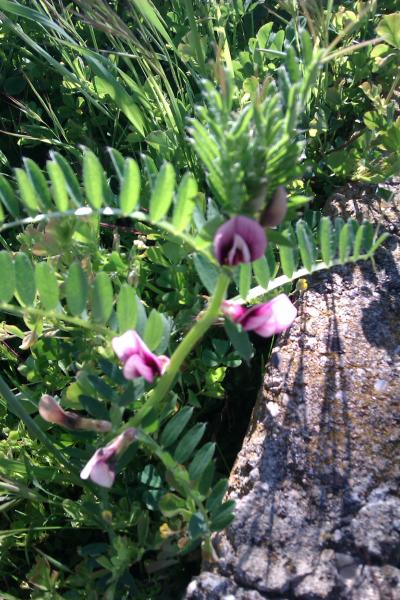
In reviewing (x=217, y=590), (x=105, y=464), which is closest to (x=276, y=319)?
(x=105, y=464)

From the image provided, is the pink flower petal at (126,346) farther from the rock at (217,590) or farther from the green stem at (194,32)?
the green stem at (194,32)

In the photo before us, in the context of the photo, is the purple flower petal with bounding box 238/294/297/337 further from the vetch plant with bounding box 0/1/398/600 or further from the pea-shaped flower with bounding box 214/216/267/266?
the pea-shaped flower with bounding box 214/216/267/266

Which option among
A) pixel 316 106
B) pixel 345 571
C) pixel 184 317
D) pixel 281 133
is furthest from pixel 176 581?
pixel 316 106

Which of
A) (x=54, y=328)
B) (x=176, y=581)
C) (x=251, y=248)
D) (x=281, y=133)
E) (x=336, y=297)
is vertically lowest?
(x=176, y=581)

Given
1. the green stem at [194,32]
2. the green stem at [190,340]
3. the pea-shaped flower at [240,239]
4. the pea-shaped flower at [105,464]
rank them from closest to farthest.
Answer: the pea-shaped flower at [240,239] → the green stem at [190,340] → the pea-shaped flower at [105,464] → the green stem at [194,32]

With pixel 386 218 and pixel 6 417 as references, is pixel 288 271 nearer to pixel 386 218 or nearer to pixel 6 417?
pixel 386 218

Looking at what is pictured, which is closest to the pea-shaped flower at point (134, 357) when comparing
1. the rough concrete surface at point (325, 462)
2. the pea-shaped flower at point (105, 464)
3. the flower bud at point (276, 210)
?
the pea-shaped flower at point (105, 464)
